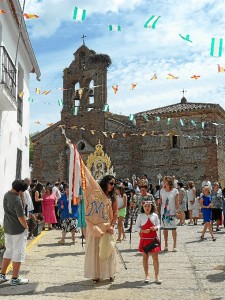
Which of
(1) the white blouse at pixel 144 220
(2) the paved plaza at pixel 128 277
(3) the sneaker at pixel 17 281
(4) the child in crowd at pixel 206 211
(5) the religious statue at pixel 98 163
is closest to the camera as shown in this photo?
(2) the paved plaza at pixel 128 277

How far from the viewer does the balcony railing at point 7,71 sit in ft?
31.9

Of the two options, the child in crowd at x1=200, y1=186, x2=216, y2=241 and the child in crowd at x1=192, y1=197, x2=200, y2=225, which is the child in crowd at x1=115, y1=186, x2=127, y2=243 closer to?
the child in crowd at x1=200, y1=186, x2=216, y2=241

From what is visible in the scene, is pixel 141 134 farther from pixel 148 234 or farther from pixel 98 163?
pixel 148 234

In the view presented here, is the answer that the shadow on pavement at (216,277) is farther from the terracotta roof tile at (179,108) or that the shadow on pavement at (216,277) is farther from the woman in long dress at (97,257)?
the terracotta roof tile at (179,108)

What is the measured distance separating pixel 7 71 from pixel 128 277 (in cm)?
625

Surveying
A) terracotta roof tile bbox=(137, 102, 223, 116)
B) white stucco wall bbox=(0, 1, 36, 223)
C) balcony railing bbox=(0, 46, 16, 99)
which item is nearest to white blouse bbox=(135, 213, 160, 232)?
balcony railing bbox=(0, 46, 16, 99)

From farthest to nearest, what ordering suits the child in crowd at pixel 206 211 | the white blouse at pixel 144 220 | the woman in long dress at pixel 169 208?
the child in crowd at pixel 206 211 < the woman in long dress at pixel 169 208 < the white blouse at pixel 144 220

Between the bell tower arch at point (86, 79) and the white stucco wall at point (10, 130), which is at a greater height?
the bell tower arch at point (86, 79)


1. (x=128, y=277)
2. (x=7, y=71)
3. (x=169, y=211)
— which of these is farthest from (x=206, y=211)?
(x=7, y=71)

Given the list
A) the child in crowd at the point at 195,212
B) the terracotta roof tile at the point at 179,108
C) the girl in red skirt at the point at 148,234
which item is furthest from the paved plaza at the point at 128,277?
the terracotta roof tile at the point at 179,108

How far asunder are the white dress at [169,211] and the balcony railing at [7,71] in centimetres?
469

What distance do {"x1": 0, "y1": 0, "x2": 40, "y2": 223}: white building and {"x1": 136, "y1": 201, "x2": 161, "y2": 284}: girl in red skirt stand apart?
483 cm

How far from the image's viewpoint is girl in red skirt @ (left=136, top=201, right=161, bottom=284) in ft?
20.1

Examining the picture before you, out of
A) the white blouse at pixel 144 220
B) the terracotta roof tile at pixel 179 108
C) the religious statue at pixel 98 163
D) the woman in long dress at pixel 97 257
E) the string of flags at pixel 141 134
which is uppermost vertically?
the terracotta roof tile at pixel 179 108
